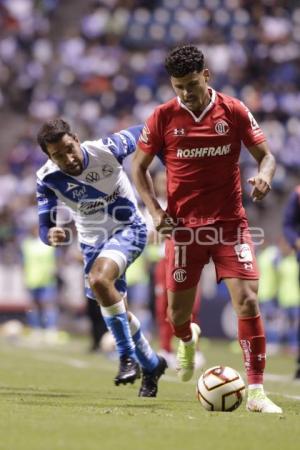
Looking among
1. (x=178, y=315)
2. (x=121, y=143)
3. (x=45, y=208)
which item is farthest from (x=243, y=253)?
(x=45, y=208)

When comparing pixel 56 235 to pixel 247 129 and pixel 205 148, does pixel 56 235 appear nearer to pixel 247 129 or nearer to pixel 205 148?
pixel 205 148

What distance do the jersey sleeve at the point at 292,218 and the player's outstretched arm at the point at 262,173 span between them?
147 inches

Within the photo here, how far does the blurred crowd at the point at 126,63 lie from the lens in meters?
24.5

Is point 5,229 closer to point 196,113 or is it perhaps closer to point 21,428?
point 196,113

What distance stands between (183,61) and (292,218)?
437 cm

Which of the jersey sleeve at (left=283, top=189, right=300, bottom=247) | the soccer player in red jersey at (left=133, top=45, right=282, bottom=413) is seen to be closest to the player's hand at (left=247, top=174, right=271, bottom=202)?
the soccer player in red jersey at (left=133, top=45, right=282, bottom=413)

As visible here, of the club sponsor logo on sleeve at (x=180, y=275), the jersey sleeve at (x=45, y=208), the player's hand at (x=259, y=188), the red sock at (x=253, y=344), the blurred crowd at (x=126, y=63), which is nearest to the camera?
the player's hand at (x=259, y=188)

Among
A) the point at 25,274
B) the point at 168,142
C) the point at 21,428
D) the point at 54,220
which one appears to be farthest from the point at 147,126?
the point at 25,274

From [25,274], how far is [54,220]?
11647 mm

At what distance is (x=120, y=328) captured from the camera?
28.0 feet

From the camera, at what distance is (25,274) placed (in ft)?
67.3

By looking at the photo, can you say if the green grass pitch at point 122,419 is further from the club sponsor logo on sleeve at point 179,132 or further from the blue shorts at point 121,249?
the club sponsor logo on sleeve at point 179,132

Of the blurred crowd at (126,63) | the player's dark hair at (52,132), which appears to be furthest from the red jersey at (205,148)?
the blurred crowd at (126,63)

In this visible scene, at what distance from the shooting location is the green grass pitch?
564 centimetres
